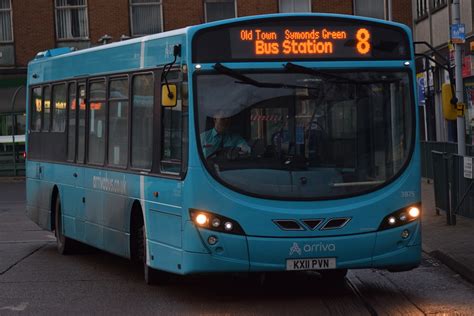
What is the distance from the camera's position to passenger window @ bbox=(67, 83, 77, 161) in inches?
524

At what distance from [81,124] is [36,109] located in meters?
2.69

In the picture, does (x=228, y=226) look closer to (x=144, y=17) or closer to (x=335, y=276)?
(x=335, y=276)

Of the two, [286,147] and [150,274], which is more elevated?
[286,147]

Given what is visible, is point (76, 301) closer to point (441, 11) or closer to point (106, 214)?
point (106, 214)

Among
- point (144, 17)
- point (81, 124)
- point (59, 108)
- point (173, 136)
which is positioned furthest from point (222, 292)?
point (144, 17)

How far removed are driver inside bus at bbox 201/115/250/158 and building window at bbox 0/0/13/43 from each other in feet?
120

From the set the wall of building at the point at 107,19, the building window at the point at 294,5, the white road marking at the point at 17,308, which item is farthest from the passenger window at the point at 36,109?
the building window at the point at 294,5

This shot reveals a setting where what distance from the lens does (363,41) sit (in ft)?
31.6

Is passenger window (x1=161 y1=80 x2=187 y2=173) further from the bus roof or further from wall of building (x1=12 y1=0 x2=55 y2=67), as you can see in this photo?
wall of building (x1=12 y1=0 x2=55 y2=67)

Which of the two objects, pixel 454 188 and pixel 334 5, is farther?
pixel 334 5

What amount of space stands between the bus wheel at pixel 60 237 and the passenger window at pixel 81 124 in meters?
1.34

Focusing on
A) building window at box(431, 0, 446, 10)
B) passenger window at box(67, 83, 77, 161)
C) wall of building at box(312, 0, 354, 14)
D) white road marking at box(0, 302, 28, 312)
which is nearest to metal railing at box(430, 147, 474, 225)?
passenger window at box(67, 83, 77, 161)

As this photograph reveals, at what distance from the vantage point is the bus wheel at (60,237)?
14125mm

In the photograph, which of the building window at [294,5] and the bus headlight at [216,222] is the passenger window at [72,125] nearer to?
the bus headlight at [216,222]
